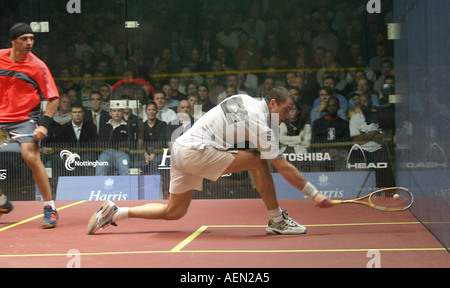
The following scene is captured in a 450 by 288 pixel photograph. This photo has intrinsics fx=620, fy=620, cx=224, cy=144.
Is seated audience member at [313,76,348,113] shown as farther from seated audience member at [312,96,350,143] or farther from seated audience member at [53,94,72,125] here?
seated audience member at [53,94,72,125]

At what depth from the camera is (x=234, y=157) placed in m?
3.98

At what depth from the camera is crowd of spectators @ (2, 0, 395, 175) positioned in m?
6.84

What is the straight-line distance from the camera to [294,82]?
6922mm

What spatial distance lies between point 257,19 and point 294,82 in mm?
819

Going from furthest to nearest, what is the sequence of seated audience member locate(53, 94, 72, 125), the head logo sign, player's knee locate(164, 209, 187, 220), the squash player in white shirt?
seated audience member locate(53, 94, 72, 125) → the head logo sign → player's knee locate(164, 209, 187, 220) → the squash player in white shirt

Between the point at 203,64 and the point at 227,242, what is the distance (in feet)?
11.6

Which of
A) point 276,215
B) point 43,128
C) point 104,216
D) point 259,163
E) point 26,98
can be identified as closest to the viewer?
point 259,163

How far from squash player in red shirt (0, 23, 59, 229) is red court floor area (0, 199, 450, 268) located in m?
0.41

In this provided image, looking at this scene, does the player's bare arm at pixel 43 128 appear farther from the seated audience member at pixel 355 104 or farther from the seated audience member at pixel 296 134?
the seated audience member at pixel 355 104

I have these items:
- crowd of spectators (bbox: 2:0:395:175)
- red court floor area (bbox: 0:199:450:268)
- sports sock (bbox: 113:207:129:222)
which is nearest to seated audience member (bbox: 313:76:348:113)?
crowd of spectators (bbox: 2:0:395:175)

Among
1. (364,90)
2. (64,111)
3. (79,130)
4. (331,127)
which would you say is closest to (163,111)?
(79,130)

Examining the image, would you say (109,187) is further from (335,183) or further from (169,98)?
(335,183)
